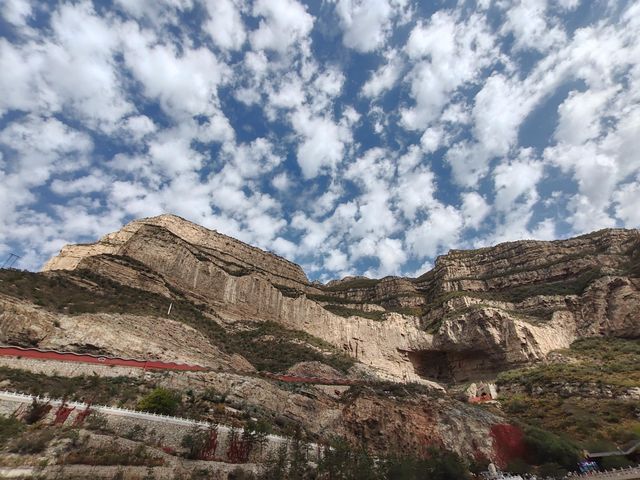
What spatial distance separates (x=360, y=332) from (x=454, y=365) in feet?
58.1

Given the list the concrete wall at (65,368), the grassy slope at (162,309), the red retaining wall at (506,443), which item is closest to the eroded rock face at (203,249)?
the grassy slope at (162,309)

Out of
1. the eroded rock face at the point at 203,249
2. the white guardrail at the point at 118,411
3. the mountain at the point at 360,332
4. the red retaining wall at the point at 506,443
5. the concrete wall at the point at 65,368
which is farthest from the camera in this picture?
the eroded rock face at the point at 203,249

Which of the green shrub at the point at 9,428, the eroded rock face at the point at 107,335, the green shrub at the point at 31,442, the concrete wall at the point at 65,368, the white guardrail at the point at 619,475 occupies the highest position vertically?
the eroded rock face at the point at 107,335

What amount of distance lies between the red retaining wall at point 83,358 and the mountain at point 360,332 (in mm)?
983

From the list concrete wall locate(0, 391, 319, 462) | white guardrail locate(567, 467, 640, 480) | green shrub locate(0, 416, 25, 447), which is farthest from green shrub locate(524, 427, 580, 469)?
green shrub locate(0, 416, 25, 447)

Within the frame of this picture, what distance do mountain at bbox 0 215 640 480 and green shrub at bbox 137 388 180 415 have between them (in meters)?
1.20

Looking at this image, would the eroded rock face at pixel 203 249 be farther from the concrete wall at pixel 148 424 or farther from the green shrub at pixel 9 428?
the green shrub at pixel 9 428

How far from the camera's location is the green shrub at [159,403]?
2390cm

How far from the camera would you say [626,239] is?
7956 centimetres

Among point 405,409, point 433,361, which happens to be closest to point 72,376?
point 405,409

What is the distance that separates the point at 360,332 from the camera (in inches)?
2862

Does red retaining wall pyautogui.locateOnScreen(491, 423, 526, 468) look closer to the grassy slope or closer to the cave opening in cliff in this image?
the grassy slope

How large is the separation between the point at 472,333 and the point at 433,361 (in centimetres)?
1221

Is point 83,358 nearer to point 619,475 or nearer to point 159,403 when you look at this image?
point 159,403
